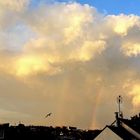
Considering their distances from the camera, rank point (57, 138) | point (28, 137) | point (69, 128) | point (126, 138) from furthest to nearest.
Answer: point (69, 128) < point (57, 138) < point (28, 137) < point (126, 138)

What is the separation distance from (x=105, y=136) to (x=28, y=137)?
51.0 feet

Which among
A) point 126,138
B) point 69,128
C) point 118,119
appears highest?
point 69,128

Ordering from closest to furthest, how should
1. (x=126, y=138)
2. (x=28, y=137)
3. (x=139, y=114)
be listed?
(x=126, y=138), (x=28, y=137), (x=139, y=114)

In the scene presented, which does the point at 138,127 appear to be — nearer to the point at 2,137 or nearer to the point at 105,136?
the point at 105,136

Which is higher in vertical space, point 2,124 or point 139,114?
point 139,114

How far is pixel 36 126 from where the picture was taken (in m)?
89.9

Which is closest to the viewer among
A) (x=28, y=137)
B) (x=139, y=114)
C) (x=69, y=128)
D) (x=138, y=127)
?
(x=138, y=127)

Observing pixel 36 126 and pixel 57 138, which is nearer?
pixel 57 138

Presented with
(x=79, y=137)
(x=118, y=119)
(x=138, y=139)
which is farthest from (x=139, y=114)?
(x=138, y=139)

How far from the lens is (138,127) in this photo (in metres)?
70.4

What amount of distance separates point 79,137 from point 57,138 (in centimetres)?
848

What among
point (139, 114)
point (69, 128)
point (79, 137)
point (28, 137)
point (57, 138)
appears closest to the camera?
point (28, 137)

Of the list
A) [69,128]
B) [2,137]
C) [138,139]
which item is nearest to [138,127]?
[138,139]

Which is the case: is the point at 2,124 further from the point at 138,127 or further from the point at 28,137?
the point at 138,127
